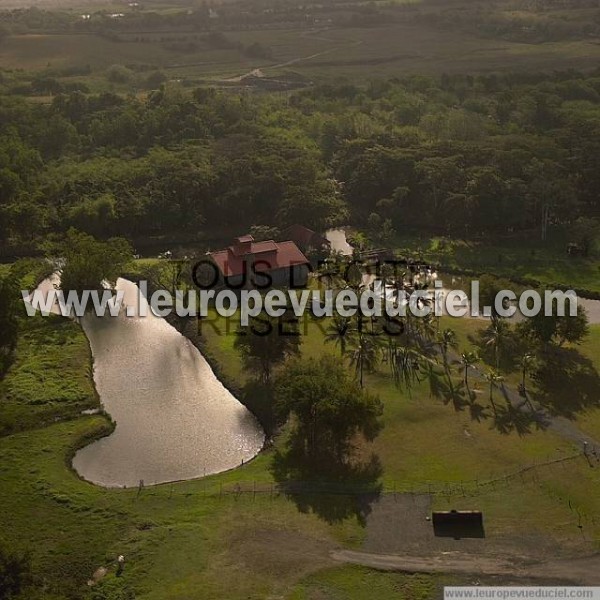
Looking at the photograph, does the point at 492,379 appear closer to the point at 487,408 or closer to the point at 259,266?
the point at 487,408

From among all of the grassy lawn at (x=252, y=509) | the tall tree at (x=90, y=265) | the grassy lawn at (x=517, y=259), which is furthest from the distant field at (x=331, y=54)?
the grassy lawn at (x=252, y=509)

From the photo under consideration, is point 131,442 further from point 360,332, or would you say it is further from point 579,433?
point 579,433

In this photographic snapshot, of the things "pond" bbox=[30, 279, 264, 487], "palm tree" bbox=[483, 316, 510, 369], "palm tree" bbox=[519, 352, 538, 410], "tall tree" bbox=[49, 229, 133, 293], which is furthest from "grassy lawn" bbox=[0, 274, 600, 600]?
"tall tree" bbox=[49, 229, 133, 293]

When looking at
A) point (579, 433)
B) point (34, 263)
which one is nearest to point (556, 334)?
point (579, 433)

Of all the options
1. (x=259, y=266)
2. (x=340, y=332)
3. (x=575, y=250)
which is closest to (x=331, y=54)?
(x=575, y=250)

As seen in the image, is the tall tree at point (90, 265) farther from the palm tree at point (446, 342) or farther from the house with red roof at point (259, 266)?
the palm tree at point (446, 342)
